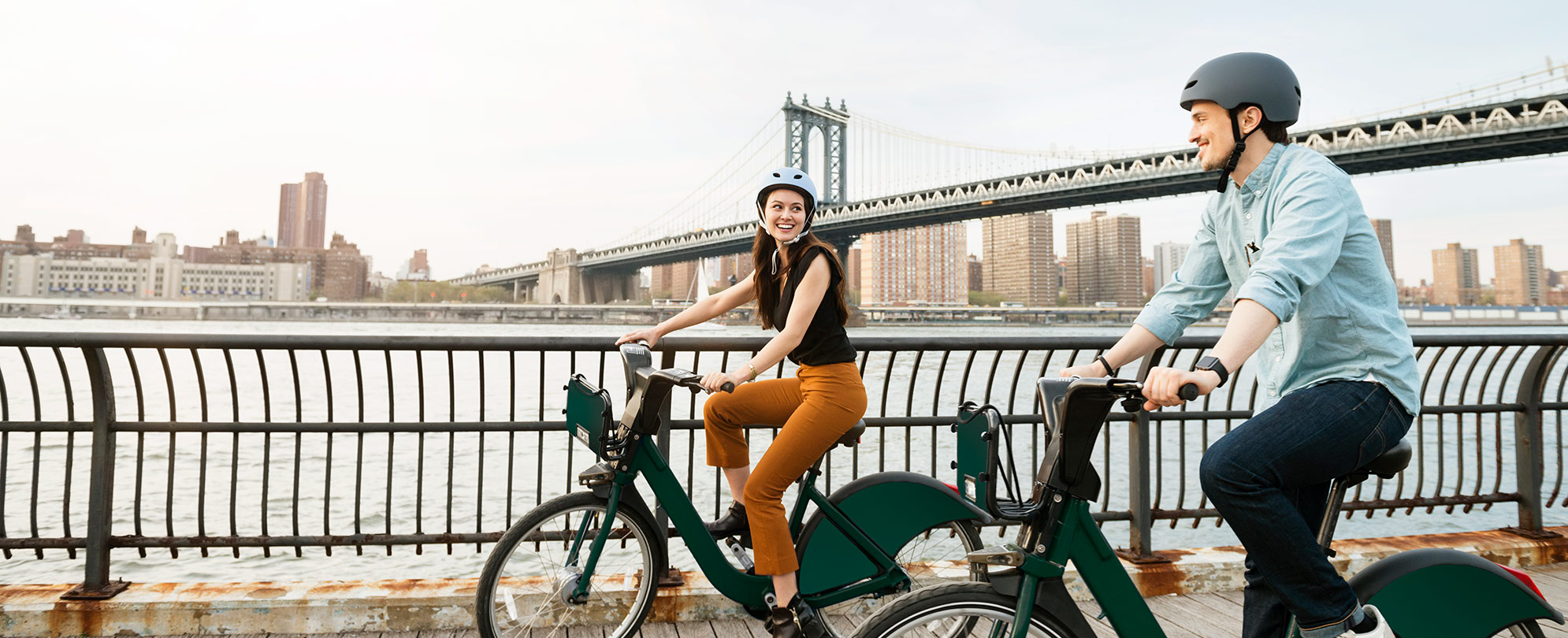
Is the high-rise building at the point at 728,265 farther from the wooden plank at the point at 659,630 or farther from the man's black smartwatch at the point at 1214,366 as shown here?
the man's black smartwatch at the point at 1214,366

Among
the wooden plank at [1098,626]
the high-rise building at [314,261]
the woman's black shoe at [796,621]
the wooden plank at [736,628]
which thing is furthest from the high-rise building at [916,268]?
the woman's black shoe at [796,621]

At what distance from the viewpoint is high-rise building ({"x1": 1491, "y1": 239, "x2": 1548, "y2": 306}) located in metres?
44.1

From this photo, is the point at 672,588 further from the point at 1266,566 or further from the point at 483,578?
the point at 1266,566

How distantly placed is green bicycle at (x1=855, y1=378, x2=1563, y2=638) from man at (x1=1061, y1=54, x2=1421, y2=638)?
12 cm

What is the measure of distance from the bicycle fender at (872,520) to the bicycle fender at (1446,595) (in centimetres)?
114

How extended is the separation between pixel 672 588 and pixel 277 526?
10.9 m

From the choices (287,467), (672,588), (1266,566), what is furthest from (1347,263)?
(287,467)

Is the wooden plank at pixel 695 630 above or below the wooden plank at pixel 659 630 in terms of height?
below

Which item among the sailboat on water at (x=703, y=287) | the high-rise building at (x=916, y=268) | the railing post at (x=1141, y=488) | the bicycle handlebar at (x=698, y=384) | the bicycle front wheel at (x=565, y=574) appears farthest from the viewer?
the high-rise building at (x=916, y=268)

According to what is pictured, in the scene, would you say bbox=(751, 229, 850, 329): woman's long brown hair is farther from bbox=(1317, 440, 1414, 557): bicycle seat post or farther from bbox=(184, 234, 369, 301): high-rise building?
bbox=(184, 234, 369, 301): high-rise building

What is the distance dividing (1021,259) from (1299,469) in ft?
178

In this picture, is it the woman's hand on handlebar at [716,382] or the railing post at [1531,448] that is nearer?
the woman's hand on handlebar at [716,382]

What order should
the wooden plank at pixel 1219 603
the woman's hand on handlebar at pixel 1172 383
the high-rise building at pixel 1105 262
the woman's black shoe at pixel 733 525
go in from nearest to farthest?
the woman's hand on handlebar at pixel 1172 383 → the woman's black shoe at pixel 733 525 → the wooden plank at pixel 1219 603 → the high-rise building at pixel 1105 262

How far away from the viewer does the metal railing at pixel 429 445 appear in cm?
304
